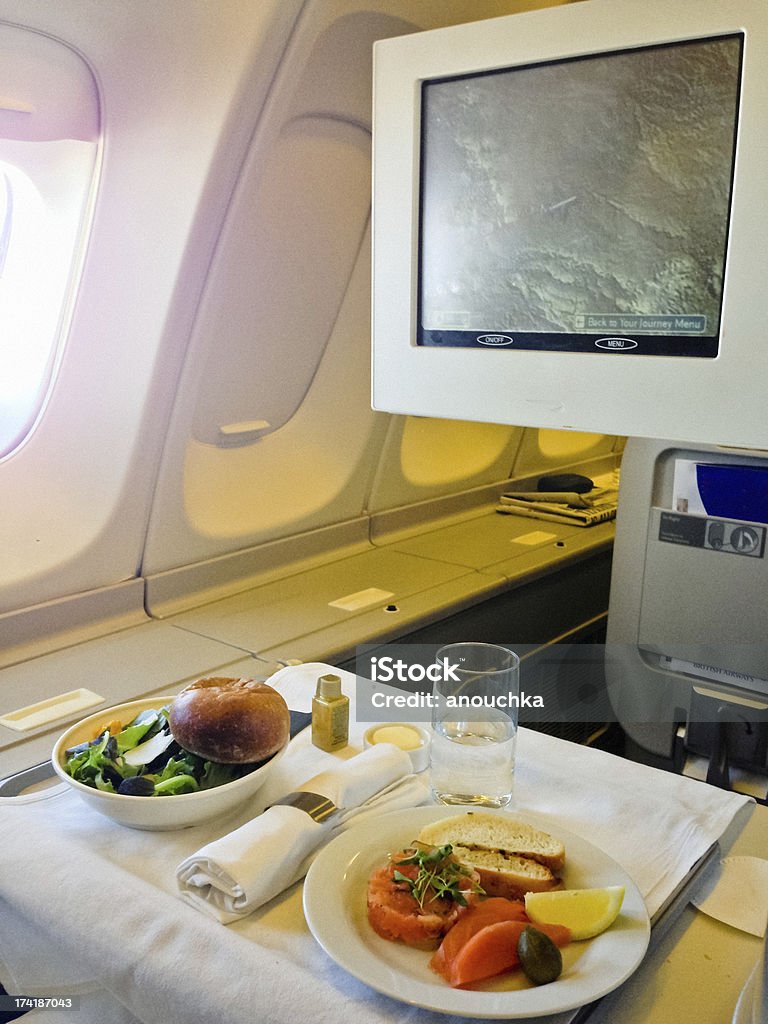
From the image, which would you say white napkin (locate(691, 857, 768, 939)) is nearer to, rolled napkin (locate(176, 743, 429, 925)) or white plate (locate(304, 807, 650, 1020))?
white plate (locate(304, 807, 650, 1020))

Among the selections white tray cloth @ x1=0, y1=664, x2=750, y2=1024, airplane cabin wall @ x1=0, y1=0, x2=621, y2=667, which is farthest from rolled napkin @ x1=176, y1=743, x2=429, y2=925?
airplane cabin wall @ x1=0, y1=0, x2=621, y2=667

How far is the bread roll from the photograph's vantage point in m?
1.05

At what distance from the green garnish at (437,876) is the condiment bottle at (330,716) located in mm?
326

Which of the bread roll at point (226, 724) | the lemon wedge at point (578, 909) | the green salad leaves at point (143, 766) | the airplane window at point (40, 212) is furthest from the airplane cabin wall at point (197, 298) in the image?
the lemon wedge at point (578, 909)

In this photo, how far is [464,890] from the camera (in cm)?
90

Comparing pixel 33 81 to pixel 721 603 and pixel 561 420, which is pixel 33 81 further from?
pixel 721 603

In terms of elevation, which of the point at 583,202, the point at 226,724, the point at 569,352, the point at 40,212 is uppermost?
the point at 40,212

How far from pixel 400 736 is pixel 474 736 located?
0.18 meters

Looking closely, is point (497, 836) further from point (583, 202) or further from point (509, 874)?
point (583, 202)

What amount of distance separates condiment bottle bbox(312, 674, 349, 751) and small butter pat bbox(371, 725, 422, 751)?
0.16 ft

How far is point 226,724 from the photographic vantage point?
1054 millimetres

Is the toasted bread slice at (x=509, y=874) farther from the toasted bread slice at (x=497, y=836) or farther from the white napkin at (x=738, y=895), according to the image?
the white napkin at (x=738, y=895)

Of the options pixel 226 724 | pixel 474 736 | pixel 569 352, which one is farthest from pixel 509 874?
pixel 569 352

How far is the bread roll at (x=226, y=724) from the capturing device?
1054 millimetres
